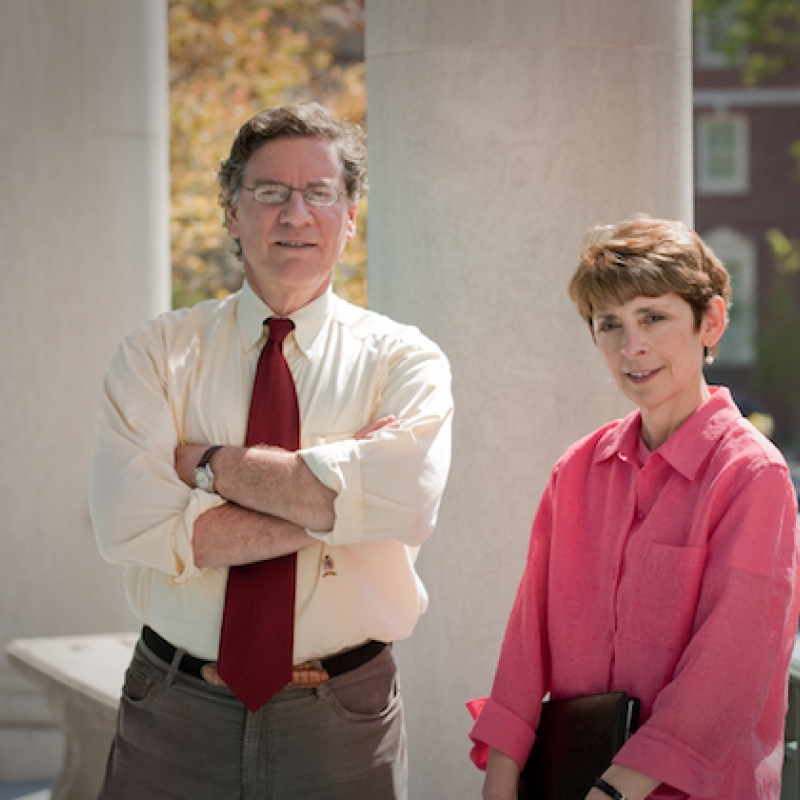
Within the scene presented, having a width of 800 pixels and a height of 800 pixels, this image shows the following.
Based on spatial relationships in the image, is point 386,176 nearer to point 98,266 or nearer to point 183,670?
point 183,670

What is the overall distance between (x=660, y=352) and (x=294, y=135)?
1.06 meters

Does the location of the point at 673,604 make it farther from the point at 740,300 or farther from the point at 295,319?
the point at 740,300

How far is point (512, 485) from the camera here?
393 cm

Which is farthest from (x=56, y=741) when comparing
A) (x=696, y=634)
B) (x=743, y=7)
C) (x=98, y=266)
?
(x=743, y=7)

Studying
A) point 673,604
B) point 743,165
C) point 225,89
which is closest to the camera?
point 673,604

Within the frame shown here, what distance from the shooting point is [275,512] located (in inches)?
110

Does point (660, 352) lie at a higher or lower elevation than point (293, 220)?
lower

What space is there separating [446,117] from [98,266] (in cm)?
246

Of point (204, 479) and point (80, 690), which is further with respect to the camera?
point (80, 690)

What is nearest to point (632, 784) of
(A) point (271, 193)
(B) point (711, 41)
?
(A) point (271, 193)

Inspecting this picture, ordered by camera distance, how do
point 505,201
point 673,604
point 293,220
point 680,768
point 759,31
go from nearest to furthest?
point 680,768 < point 673,604 < point 293,220 < point 505,201 < point 759,31

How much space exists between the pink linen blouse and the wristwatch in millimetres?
750

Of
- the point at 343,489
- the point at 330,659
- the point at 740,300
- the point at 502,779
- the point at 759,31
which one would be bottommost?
the point at 502,779

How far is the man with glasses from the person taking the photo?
2783mm
